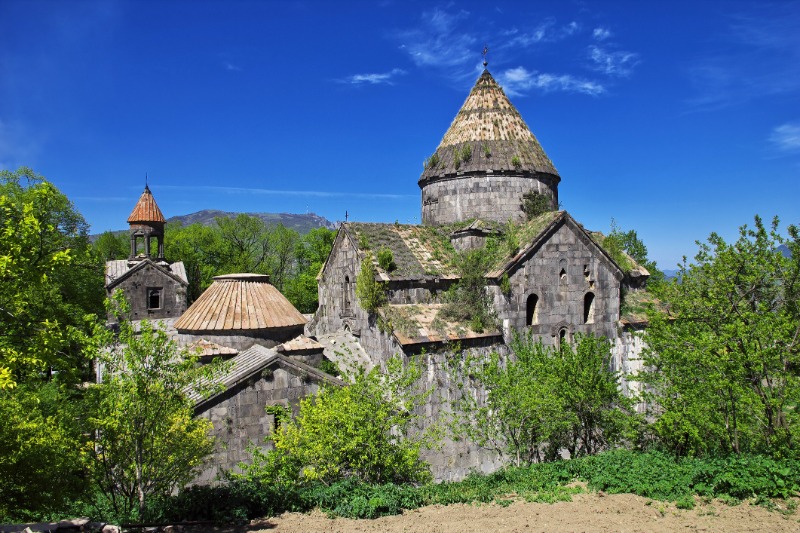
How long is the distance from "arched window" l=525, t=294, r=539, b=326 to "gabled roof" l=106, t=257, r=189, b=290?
1952 centimetres

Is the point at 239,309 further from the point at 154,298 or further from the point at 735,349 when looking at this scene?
the point at 154,298

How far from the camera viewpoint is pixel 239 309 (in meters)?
13.8

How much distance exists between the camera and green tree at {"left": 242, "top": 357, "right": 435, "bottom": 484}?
8422 millimetres

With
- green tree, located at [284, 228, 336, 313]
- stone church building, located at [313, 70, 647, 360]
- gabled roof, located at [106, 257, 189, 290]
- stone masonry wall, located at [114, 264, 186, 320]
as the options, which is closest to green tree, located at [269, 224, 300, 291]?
green tree, located at [284, 228, 336, 313]

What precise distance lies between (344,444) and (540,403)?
3938mm

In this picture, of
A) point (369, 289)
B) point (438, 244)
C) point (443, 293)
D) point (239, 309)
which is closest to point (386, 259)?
point (369, 289)

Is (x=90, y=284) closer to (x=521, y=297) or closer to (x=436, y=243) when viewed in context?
(x=436, y=243)

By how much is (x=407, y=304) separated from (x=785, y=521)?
798 cm

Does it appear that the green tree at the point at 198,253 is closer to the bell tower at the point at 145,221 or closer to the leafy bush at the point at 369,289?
the bell tower at the point at 145,221

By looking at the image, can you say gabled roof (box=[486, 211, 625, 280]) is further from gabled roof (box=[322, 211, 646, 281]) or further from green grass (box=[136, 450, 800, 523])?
green grass (box=[136, 450, 800, 523])

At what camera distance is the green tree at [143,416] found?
6555 millimetres

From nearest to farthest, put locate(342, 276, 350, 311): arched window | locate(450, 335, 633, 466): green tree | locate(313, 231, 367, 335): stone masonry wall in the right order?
locate(450, 335, 633, 466): green tree < locate(313, 231, 367, 335): stone masonry wall < locate(342, 276, 350, 311): arched window

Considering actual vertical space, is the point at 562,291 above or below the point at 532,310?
above

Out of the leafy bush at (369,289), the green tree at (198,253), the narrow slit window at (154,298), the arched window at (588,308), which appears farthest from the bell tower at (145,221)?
the arched window at (588,308)
